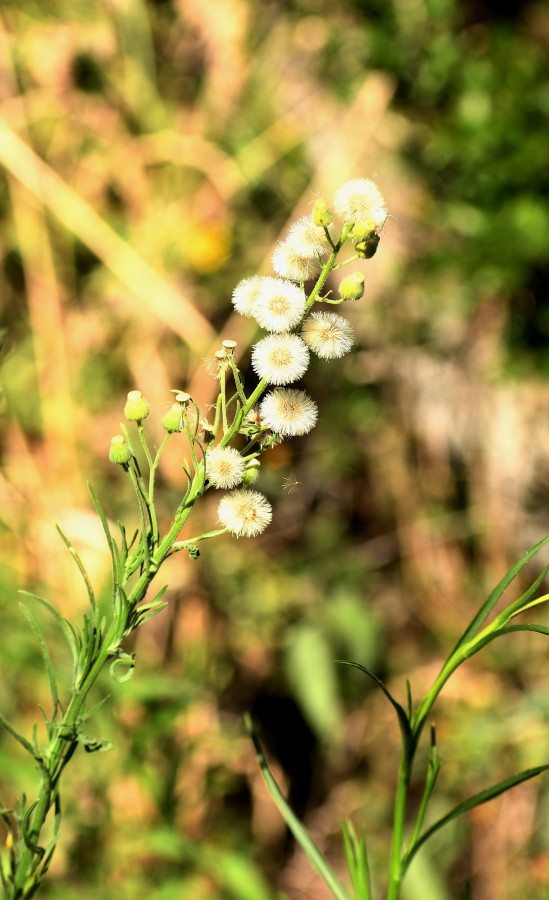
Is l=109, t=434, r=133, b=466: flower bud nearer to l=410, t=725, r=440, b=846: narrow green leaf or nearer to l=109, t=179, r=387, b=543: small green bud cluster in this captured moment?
l=109, t=179, r=387, b=543: small green bud cluster

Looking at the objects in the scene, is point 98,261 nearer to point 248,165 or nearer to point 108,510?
point 248,165

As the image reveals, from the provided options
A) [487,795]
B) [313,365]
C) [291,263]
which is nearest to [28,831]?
[487,795]

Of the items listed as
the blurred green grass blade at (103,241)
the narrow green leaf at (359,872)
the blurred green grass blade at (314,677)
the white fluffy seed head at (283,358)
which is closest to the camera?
the white fluffy seed head at (283,358)

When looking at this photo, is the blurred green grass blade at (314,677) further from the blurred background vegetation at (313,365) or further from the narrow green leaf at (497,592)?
the narrow green leaf at (497,592)

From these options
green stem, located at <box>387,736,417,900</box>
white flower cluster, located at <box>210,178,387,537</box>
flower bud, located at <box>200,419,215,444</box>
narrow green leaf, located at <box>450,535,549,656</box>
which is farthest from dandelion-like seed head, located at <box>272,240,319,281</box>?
green stem, located at <box>387,736,417,900</box>

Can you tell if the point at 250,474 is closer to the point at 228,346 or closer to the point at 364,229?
the point at 228,346

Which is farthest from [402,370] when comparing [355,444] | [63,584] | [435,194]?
[63,584]

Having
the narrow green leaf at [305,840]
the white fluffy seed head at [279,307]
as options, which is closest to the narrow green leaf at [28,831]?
the narrow green leaf at [305,840]
